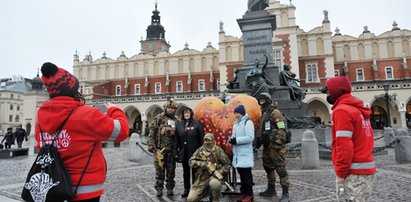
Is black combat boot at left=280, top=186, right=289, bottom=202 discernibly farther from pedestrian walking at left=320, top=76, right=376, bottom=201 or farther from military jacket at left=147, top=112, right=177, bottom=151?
military jacket at left=147, top=112, right=177, bottom=151

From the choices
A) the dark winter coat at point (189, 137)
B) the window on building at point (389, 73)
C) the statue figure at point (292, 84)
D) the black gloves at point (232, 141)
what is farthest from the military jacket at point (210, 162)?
the window on building at point (389, 73)

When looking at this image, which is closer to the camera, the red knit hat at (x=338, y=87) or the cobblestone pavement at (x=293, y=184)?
the red knit hat at (x=338, y=87)

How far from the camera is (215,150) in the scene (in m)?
4.03

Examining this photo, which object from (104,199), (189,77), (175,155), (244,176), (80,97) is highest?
(189,77)

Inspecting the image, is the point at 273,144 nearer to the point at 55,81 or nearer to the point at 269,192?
the point at 269,192

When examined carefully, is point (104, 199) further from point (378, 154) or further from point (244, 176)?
point (378, 154)

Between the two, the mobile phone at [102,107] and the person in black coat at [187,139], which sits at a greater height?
the mobile phone at [102,107]

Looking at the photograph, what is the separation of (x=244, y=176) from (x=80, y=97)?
8.84ft

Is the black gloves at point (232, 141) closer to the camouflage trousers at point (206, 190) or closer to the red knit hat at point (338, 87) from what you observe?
the camouflage trousers at point (206, 190)

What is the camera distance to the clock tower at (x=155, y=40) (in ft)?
190

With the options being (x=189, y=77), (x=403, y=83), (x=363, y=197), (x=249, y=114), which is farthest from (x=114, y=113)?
(x=189, y=77)

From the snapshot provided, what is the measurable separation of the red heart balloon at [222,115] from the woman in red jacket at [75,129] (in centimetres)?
241

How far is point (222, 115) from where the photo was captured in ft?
14.8

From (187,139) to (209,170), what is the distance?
75cm
